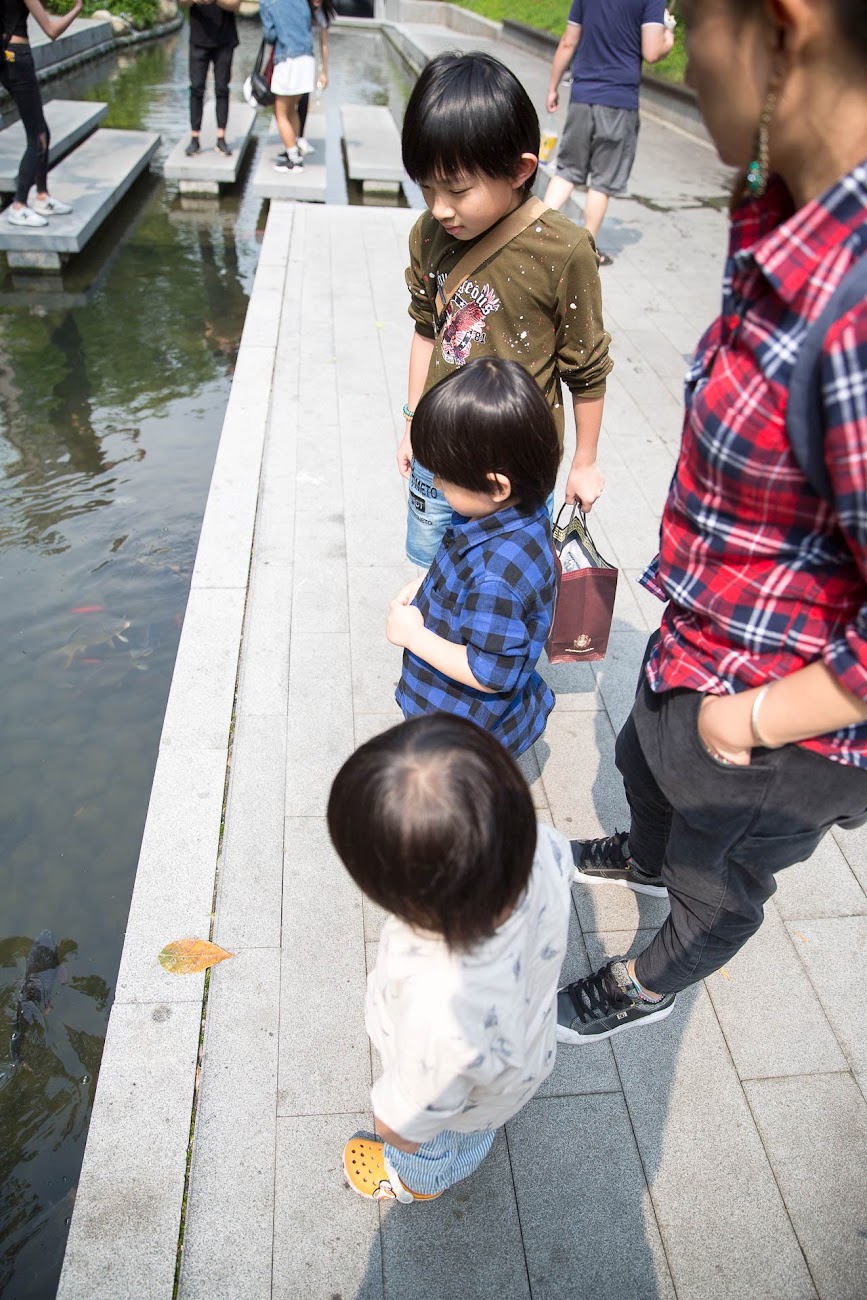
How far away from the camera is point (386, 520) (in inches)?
149

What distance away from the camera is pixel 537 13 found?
73.2ft

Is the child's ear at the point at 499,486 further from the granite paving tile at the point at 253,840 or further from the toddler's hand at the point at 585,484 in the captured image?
the granite paving tile at the point at 253,840

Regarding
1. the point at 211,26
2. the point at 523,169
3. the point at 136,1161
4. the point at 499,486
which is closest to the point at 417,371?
the point at 523,169

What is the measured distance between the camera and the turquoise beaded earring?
3.39 feet

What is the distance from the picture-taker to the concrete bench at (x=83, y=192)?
251 inches

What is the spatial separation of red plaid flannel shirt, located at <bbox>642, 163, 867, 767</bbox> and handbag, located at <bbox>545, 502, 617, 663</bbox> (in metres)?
0.73

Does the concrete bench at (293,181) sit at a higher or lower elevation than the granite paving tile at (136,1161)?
lower

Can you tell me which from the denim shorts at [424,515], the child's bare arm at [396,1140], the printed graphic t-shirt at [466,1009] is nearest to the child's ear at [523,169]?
the denim shorts at [424,515]

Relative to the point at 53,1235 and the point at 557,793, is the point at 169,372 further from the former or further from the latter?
the point at 53,1235

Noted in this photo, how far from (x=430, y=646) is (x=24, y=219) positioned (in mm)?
6164

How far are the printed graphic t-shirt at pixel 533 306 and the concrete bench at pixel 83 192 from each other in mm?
5132

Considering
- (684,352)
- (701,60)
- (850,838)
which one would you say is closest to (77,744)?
(850,838)

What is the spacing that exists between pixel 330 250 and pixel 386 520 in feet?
12.7

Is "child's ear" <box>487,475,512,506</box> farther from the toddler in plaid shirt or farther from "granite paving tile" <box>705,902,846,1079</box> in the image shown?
"granite paving tile" <box>705,902,846,1079</box>
